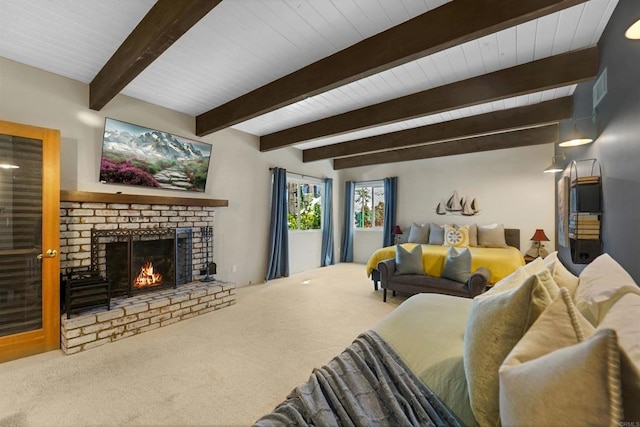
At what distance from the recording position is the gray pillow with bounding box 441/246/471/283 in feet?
11.7

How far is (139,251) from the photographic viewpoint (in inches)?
134

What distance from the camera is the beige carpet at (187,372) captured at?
1.74m

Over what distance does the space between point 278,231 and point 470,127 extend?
144 inches

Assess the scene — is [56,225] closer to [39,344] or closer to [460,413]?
[39,344]

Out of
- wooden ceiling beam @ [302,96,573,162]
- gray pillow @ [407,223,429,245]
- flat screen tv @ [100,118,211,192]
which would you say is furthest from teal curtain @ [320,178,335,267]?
flat screen tv @ [100,118,211,192]

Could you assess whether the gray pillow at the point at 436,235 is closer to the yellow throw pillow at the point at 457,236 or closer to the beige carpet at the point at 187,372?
the yellow throw pillow at the point at 457,236

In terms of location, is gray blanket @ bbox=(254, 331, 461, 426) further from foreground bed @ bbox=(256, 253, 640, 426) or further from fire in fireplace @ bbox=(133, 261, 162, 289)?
fire in fireplace @ bbox=(133, 261, 162, 289)

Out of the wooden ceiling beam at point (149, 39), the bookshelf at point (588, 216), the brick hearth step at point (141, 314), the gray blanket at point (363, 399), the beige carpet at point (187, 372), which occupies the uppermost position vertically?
the wooden ceiling beam at point (149, 39)

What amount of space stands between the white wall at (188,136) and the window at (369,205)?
4.54 ft

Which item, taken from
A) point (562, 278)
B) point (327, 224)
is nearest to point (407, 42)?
point (562, 278)

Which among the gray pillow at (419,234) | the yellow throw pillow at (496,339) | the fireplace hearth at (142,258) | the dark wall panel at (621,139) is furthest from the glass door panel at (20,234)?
the gray pillow at (419,234)

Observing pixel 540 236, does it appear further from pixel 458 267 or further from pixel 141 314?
pixel 141 314

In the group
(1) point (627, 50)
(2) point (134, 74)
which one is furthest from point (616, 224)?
(2) point (134, 74)

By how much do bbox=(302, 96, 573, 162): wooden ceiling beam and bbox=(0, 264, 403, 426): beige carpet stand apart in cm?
284
